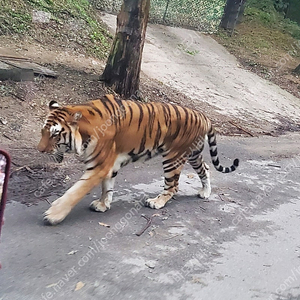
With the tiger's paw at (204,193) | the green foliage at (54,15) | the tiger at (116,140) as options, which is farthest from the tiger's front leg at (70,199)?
the green foliage at (54,15)

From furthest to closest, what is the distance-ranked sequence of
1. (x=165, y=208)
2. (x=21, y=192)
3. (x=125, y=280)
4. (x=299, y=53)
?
(x=299, y=53)
(x=165, y=208)
(x=21, y=192)
(x=125, y=280)

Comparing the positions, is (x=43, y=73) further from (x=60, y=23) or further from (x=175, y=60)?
(x=175, y=60)

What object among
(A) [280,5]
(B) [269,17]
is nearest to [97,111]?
(B) [269,17]

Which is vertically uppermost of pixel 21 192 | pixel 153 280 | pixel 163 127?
pixel 163 127

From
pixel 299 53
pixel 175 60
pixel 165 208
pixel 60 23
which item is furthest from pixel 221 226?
pixel 299 53

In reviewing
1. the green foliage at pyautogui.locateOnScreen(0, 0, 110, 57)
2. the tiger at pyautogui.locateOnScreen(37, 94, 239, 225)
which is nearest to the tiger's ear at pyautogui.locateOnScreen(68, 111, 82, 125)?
the tiger at pyautogui.locateOnScreen(37, 94, 239, 225)

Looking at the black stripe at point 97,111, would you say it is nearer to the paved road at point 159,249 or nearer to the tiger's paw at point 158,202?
the paved road at point 159,249

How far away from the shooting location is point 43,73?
8.28 m

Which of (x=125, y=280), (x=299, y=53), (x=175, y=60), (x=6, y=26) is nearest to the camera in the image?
(x=125, y=280)

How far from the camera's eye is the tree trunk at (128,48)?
8.34 meters

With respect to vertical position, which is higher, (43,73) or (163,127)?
(163,127)

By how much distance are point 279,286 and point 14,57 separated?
6780 millimetres

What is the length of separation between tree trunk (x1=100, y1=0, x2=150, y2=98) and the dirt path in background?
273 cm

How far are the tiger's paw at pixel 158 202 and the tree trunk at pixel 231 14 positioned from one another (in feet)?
48.5
